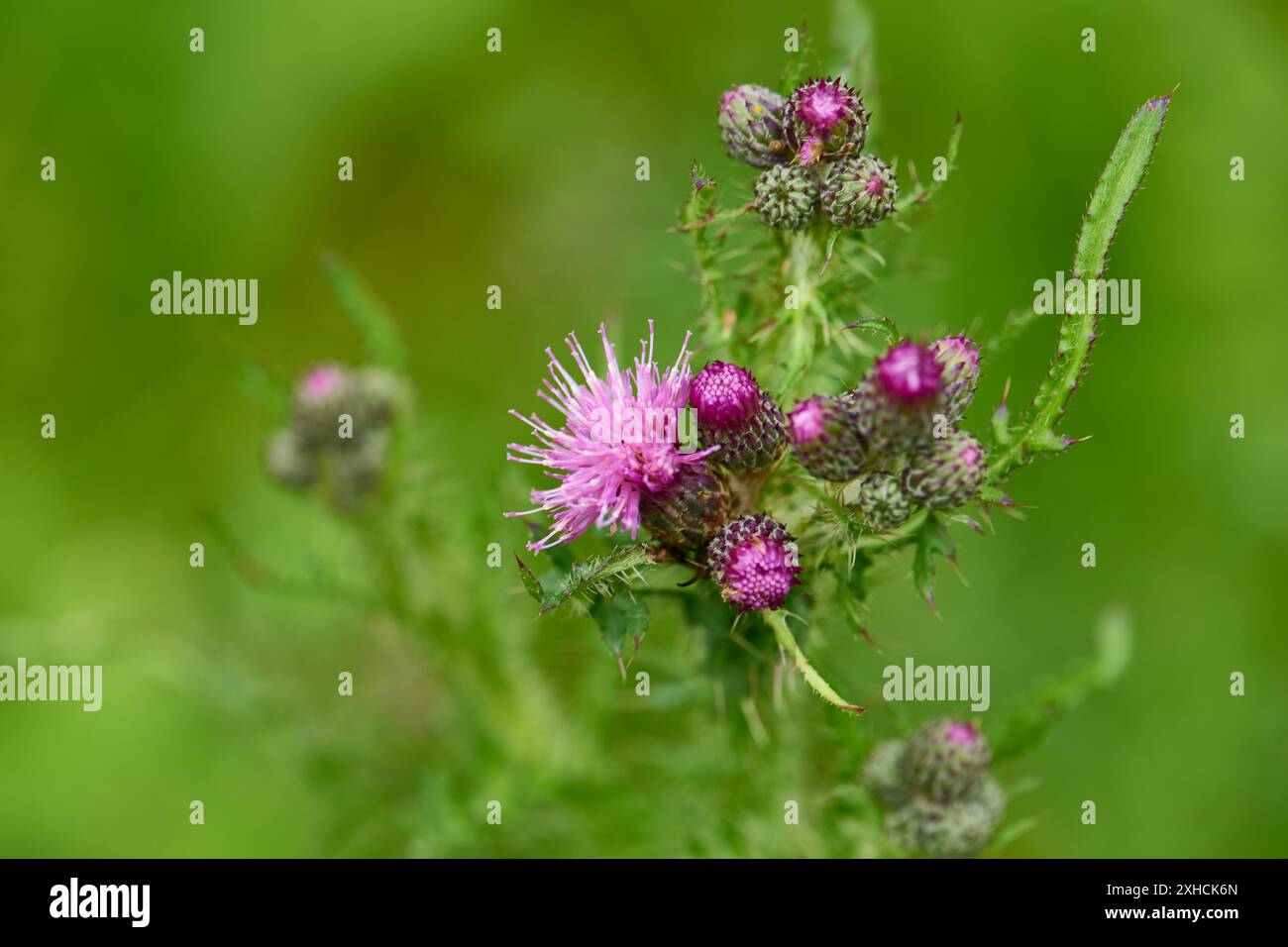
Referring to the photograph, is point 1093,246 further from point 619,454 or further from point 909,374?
point 619,454

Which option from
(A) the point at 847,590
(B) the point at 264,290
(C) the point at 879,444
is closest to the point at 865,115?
(C) the point at 879,444

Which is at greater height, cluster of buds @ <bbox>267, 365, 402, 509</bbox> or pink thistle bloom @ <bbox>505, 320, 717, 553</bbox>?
cluster of buds @ <bbox>267, 365, 402, 509</bbox>

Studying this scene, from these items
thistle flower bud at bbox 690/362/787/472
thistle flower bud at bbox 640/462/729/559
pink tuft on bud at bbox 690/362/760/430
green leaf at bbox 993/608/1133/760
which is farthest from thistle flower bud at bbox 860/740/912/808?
pink tuft on bud at bbox 690/362/760/430

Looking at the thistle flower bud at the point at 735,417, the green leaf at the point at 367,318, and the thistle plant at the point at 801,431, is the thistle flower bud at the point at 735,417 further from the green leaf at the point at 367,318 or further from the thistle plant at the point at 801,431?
the green leaf at the point at 367,318

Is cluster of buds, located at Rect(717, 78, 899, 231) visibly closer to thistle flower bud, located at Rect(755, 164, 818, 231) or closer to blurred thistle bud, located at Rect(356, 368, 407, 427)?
thistle flower bud, located at Rect(755, 164, 818, 231)
